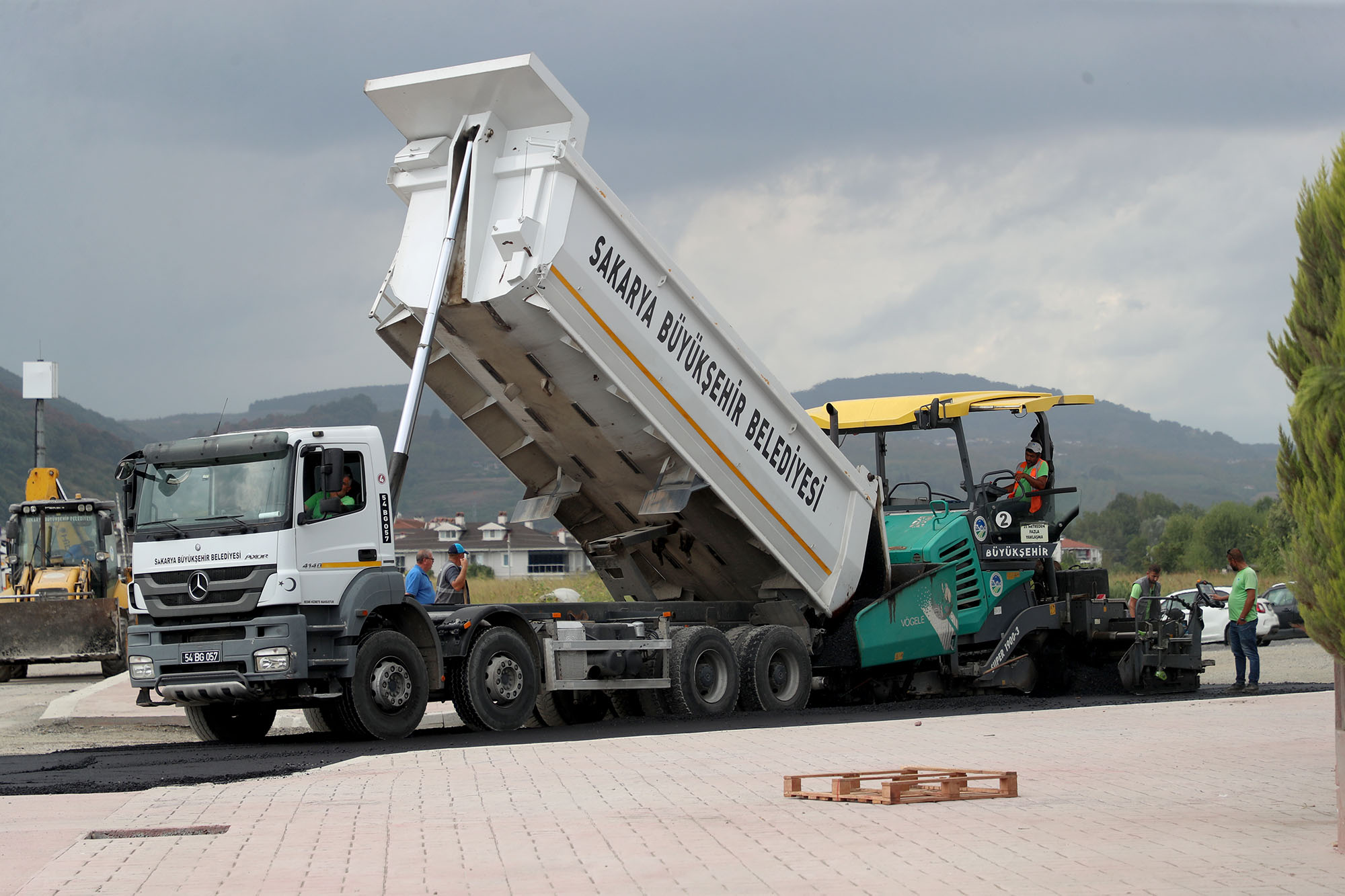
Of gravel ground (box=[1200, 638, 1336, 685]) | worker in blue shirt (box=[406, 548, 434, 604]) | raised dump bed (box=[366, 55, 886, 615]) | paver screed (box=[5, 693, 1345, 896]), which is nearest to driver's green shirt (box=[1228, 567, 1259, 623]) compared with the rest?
gravel ground (box=[1200, 638, 1336, 685])

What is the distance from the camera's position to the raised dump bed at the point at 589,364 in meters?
12.0

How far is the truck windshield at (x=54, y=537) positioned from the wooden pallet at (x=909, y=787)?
18143mm

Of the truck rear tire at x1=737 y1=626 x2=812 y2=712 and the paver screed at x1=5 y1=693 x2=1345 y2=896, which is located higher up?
the truck rear tire at x1=737 y1=626 x2=812 y2=712

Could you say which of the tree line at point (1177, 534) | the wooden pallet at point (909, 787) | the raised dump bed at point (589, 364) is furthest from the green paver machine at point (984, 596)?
the tree line at point (1177, 534)

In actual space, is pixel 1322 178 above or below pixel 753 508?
above

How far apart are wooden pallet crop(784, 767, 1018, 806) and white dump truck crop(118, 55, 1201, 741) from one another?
4720mm

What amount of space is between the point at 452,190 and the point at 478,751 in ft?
14.9

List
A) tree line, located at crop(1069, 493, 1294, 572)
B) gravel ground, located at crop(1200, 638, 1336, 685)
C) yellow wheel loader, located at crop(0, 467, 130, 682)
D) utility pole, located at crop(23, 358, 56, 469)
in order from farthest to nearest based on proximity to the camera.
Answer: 1. tree line, located at crop(1069, 493, 1294, 572)
2. utility pole, located at crop(23, 358, 56, 469)
3. yellow wheel loader, located at crop(0, 467, 130, 682)
4. gravel ground, located at crop(1200, 638, 1336, 685)

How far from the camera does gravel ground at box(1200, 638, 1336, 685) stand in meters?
19.2

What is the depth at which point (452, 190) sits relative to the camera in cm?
1218

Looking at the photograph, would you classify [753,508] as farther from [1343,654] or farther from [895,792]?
Result: [1343,654]

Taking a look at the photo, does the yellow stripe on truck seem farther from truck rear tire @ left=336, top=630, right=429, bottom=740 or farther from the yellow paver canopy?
truck rear tire @ left=336, top=630, right=429, bottom=740

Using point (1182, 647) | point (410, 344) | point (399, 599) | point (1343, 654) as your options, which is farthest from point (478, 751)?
point (1182, 647)

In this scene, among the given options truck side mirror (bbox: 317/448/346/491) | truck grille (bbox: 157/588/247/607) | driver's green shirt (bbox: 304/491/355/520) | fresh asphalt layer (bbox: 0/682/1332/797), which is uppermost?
truck side mirror (bbox: 317/448/346/491)
